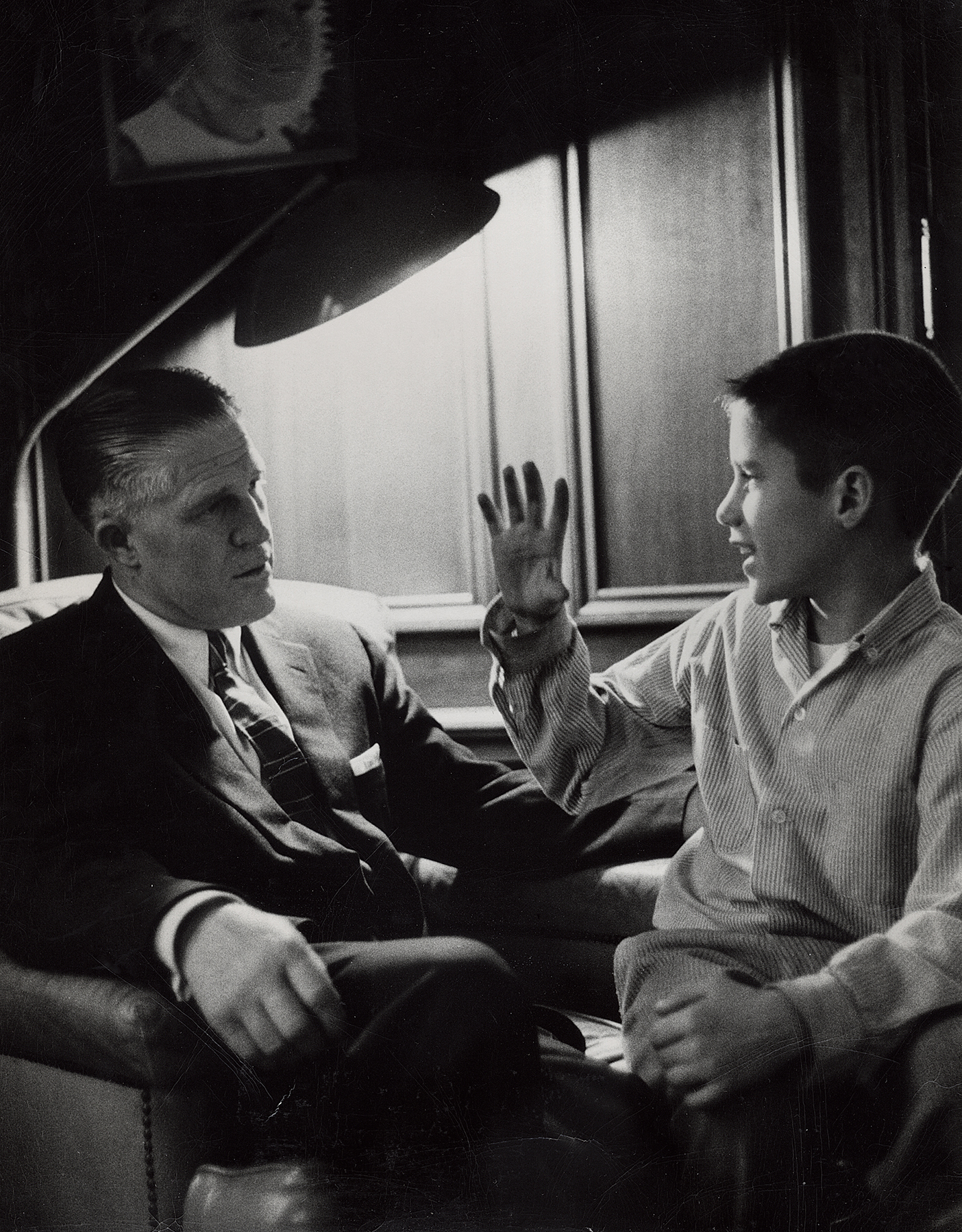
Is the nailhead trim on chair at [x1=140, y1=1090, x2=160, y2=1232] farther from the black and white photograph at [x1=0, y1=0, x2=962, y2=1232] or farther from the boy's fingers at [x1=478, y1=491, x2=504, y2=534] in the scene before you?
the boy's fingers at [x1=478, y1=491, x2=504, y2=534]

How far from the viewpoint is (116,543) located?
1.21m

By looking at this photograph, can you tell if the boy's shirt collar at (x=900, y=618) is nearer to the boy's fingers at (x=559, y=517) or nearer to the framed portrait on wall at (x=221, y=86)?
the boy's fingers at (x=559, y=517)

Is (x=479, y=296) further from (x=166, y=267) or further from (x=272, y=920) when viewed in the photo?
(x=272, y=920)

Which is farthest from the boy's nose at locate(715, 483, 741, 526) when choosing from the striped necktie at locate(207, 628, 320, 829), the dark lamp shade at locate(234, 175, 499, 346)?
the striped necktie at locate(207, 628, 320, 829)

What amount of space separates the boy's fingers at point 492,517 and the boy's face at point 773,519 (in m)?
0.22

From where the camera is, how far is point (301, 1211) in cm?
117

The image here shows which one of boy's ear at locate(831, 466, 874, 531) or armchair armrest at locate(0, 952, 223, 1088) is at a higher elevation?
boy's ear at locate(831, 466, 874, 531)

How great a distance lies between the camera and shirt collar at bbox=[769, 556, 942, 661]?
106 cm

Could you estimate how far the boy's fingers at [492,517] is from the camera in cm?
116

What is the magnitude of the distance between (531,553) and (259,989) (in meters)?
0.54

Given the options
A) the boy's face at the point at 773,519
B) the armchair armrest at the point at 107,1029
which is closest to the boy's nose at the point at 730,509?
the boy's face at the point at 773,519

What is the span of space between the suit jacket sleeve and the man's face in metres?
0.16

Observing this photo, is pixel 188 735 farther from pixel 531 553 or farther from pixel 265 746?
pixel 531 553

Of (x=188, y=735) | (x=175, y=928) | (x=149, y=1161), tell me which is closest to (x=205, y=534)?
(x=188, y=735)
